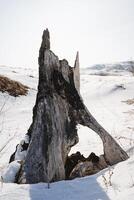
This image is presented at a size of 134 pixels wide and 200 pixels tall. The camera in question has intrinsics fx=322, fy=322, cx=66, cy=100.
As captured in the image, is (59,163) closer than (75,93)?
Yes

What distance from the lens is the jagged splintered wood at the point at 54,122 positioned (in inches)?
191

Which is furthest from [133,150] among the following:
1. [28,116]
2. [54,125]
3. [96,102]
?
[96,102]

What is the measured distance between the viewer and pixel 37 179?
472 cm

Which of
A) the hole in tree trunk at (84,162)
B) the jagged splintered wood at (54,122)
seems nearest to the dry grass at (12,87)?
the hole in tree trunk at (84,162)

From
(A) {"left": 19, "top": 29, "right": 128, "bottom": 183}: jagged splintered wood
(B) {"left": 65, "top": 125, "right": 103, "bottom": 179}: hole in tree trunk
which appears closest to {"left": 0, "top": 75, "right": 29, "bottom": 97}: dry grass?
(B) {"left": 65, "top": 125, "right": 103, "bottom": 179}: hole in tree trunk

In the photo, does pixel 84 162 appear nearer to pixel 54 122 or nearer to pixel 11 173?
pixel 54 122

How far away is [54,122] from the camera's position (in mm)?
5043

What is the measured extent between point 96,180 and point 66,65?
1.97 m

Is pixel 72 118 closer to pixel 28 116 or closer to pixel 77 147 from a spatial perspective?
pixel 77 147

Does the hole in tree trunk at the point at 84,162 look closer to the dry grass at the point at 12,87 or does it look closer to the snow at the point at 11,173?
Answer: the snow at the point at 11,173

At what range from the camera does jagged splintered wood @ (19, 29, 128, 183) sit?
4852mm

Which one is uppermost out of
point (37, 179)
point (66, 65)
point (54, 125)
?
point (66, 65)

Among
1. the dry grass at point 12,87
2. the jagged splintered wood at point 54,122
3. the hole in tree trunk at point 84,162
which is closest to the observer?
the jagged splintered wood at point 54,122

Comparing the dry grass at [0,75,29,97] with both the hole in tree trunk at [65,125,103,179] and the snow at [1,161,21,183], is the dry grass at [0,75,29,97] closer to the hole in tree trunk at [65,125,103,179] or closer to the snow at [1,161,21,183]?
the hole in tree trunk at [65,125,103,179]
